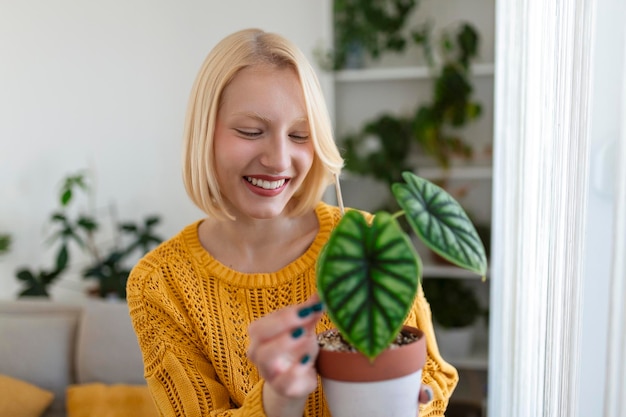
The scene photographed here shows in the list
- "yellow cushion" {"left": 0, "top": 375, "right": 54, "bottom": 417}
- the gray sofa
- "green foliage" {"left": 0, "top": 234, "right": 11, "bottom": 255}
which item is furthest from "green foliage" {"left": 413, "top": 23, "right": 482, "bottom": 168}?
"green foliage" {"left": 0, "top": 234, "right": 11, "bottom": 255}

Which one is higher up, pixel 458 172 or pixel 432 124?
pixel 432 124

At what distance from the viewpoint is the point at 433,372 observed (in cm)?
94

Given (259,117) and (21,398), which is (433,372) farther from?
(21,398)

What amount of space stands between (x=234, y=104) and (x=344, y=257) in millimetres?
419

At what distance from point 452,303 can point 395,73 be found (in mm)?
1040

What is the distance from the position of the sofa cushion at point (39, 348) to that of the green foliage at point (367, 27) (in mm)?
1559

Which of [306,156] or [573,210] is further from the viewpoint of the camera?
[306,156]

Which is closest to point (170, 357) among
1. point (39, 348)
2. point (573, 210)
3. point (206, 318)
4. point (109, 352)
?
point (206, 318)

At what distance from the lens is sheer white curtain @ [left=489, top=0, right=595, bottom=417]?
0.65m

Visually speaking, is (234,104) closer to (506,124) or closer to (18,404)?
(506,124)

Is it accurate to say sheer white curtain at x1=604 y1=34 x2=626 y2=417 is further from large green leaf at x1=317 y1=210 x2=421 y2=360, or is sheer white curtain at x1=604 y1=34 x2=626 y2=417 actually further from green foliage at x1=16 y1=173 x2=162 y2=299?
green foliage at x1=16 y1=173 x2=162 y2=299

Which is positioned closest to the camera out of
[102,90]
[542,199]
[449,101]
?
[542,199]

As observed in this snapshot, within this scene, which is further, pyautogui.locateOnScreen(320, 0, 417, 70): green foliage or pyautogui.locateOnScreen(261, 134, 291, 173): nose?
pyautogui.locateOnScreen(320, 0, 417, 70): green foliage

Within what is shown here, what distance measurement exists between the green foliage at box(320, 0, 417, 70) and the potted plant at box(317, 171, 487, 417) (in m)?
2.22
